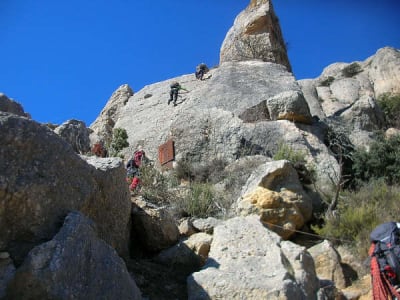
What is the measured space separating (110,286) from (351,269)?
482cm

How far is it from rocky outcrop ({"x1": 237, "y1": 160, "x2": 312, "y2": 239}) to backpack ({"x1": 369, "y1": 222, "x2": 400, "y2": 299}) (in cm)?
226

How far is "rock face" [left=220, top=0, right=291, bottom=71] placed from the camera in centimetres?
1886

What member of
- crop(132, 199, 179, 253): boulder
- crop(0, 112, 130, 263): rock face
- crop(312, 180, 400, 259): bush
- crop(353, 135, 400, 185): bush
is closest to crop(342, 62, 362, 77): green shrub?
crop(353, 135, 400, 185): bush

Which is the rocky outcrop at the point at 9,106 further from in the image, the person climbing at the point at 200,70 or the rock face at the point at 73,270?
the person climbing at the point at 200,70

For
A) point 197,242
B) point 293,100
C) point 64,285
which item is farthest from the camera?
point 293,100

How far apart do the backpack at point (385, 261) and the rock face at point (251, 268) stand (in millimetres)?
727

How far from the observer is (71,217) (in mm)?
4262

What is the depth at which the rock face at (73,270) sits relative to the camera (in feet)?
11.7

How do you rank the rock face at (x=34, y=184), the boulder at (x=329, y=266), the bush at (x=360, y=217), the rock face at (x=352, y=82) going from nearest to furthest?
the rock face at (x=34, y=184)
the boulder at (x=329, y=266)
the bush at (x=360, y=217)
the rock face at (x=352, y=82)

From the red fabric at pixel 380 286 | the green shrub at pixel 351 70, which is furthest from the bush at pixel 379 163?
the green shrub at pixel 351 70

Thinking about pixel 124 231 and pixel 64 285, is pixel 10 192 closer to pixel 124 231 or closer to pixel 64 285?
pixel 64 285

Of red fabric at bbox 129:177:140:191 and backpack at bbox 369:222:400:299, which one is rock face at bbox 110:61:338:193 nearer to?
red fabric at bbox 129:177:140:191

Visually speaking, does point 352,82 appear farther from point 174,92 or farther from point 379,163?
point 379,163

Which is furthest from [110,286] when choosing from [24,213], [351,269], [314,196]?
[314,196]
